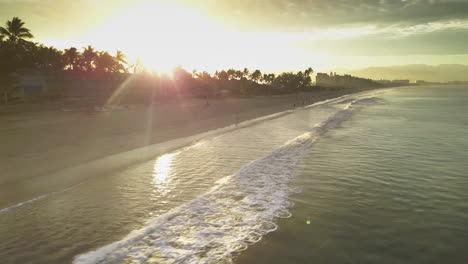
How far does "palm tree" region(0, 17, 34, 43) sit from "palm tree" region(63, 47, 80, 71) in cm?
946

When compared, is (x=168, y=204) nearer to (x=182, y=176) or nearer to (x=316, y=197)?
(x=182, y=176)

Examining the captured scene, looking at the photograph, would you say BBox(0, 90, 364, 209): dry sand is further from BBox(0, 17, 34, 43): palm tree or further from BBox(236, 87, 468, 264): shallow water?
→ BBox(0, 17, 34, 43): palm tree

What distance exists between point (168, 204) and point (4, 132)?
14.8 meters

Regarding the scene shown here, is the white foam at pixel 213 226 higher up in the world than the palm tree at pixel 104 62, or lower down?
lower down

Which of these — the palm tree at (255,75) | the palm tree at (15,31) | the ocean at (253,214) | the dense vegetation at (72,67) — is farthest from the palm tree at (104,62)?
the palm tree at (255,75)

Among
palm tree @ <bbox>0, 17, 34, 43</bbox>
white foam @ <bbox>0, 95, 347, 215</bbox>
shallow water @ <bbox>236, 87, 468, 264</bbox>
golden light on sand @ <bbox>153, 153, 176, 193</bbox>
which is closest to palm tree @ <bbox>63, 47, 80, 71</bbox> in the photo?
palm tree @ <bbox>0, 17, 34, 43</bbox>

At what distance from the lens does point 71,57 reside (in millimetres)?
63406

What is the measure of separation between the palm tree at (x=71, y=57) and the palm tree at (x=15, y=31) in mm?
9455

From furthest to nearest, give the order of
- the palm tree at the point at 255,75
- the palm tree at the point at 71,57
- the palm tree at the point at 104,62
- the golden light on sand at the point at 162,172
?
the palm tree at the point at 255,75
the palm tree at the point at 104,62
the palm tree at the point at 71,57
the golden light on sand at the point at 162,172

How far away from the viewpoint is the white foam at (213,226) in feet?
17.0

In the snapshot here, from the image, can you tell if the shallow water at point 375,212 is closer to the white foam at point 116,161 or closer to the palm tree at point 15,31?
the white foam at point 116,161

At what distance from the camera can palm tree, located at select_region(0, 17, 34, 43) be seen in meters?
50.9

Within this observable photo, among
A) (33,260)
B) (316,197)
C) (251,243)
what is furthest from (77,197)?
(316,197)

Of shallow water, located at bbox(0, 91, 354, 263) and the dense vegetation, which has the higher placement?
the dense vegetation
